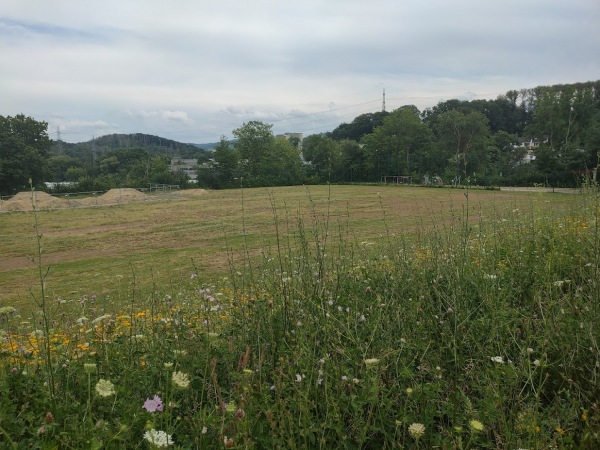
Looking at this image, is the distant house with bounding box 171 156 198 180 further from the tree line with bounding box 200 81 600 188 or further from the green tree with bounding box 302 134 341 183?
the green tree with bounding box 302 134 341 183

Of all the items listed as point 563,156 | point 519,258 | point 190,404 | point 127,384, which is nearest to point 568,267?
point 519,258

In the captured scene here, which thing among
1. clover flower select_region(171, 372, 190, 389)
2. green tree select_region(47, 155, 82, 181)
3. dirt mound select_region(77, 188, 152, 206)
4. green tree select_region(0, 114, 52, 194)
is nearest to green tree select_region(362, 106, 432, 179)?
dirt mound select_region(77, 188, 152, 206)

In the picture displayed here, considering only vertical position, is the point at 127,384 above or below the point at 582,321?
below

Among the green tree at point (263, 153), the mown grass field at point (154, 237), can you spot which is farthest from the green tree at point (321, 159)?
the mown grass field at point (154, 237)

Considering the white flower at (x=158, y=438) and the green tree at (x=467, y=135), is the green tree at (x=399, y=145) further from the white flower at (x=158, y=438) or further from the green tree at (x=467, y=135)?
the white flower at (x=158, y=438)

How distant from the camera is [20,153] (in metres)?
54.7

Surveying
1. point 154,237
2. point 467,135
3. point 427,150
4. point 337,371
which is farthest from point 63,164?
point 337,371

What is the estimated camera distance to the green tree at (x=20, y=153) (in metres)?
53.8

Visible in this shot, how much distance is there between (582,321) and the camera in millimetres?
2439

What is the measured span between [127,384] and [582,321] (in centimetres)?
245

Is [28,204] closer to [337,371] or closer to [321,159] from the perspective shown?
[321,159]

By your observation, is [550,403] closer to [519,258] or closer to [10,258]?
[519,258]

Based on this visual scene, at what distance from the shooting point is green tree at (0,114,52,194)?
177 ft

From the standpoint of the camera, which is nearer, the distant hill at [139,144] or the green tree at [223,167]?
the green tree at [223,167]
